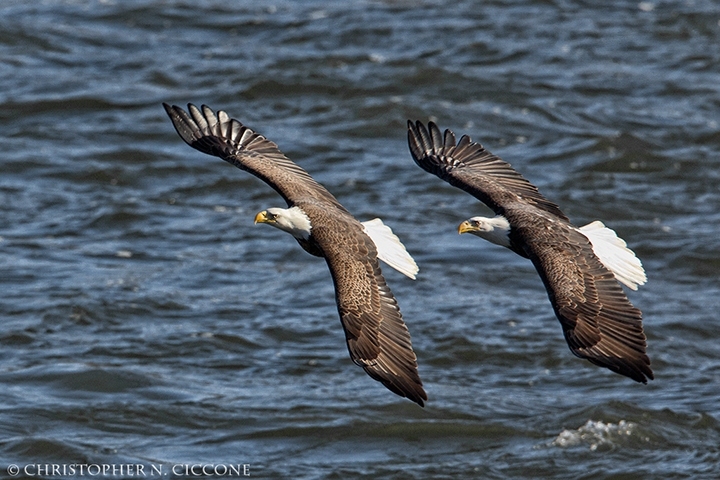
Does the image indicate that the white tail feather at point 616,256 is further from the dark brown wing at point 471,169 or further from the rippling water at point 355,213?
the rippling water at point 355,213

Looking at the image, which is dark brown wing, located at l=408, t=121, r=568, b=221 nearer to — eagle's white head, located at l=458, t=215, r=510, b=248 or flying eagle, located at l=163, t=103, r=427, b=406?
eagle's white head, located at l=458, t=215, r=510, b=248

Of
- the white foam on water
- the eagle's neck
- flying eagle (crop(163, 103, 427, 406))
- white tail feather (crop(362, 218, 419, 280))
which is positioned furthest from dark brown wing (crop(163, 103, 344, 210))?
the white foam on water

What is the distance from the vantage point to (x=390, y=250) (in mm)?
9406

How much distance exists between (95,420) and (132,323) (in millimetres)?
1788

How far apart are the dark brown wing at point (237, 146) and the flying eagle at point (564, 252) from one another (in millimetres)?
982

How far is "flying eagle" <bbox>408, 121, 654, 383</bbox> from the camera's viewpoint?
8.55m

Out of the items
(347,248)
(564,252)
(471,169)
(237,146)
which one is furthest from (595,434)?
(347,248)

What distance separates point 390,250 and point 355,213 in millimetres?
7515

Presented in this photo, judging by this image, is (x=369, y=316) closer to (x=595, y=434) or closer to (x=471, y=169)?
(x=471, y=169)

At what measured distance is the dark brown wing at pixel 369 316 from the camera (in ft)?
28.3

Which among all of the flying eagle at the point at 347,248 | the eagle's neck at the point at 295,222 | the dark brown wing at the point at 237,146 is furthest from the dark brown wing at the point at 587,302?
the dark brown wing at the point at 237,146

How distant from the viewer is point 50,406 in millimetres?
13336

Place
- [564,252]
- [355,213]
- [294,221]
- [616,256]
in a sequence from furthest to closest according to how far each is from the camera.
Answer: [355,213] → [616,256] → [294,221] → [564,252]

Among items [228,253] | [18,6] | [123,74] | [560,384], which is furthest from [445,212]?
[18,6]
